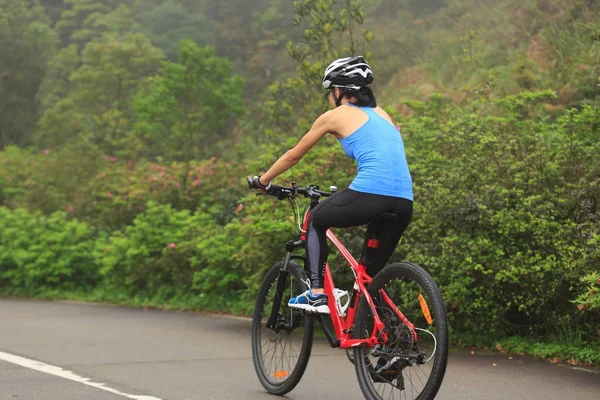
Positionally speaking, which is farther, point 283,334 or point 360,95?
point 283,334

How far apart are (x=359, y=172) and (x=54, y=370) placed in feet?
10.3

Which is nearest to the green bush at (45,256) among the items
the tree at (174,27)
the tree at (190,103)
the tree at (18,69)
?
the tree at (190,103)

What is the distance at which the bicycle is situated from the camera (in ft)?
17.7

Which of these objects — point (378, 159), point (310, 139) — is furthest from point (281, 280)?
point (378, 159)

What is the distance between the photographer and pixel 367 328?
231 inches

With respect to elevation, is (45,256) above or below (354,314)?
above

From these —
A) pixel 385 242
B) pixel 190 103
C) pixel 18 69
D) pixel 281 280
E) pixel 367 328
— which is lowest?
pixel 367 328

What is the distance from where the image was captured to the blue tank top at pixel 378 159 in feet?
19.1

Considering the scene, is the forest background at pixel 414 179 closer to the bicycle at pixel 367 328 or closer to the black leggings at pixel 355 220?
the black leggings at pixel 355 220

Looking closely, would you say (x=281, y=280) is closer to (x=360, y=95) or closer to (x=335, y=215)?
(x=335, y=215)

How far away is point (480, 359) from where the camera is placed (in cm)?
836

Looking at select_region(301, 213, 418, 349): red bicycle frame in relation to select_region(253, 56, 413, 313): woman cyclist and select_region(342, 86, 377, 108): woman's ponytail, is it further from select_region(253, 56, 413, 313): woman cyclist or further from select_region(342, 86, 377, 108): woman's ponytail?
select_region(342, 86, 377, 108): woman's ponytail

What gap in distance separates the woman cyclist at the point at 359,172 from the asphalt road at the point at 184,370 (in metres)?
1.10

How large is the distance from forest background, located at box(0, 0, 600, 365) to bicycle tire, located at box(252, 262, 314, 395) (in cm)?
216
